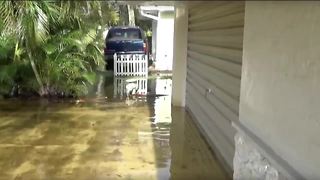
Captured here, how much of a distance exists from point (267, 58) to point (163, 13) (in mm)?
18406

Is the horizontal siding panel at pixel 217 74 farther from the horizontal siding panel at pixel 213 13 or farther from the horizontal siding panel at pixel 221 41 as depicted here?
the horizontal siding panel at pixel 213 13

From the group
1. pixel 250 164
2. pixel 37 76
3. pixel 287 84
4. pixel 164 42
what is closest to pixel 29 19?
pixel 37 76

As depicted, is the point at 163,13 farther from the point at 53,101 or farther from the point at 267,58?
the point at 267,58

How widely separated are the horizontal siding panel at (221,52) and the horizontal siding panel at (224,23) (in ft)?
1.19

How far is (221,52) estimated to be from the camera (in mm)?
7305

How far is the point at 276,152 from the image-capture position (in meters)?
3.44

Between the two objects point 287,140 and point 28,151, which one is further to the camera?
point 28,151

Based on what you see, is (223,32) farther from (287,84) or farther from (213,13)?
(287,84)

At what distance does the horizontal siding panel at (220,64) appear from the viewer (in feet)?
20.0

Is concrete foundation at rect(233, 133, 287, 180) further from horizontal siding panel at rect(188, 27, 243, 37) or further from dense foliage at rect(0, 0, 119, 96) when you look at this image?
dense foliage at rect(0, 0, 119, 96)

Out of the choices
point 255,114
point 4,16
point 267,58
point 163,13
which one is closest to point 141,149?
point 255,114

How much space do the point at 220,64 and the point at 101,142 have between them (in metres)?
Result: 2.32

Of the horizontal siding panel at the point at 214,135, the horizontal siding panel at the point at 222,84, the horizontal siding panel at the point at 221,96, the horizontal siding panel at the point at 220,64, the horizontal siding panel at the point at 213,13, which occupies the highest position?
the horizontal siding panel at the point at 213,13

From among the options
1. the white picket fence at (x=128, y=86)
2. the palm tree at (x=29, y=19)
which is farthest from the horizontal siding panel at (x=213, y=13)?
the palm tree at (x=29, y=19)
